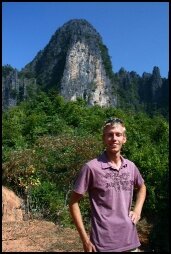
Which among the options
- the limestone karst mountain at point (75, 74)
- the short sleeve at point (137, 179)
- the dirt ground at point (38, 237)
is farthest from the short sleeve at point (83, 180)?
the limestone karst mountain at point (75, 74)

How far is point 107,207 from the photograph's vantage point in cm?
201

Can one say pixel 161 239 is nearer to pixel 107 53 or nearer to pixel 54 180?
pixel 54 180

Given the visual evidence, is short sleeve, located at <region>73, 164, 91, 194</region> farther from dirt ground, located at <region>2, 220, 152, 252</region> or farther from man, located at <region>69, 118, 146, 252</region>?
dirt ground, located at <region>2, 220, 152, 252</region>

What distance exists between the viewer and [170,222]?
280 inches

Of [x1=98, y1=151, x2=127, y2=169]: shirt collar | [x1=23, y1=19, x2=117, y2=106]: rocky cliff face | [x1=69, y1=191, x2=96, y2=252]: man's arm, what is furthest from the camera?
[x1=23, y1=19, x2=117, y2=106]: rocky cliff face

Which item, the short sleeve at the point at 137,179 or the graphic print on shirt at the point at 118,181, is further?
the short sleeve at the point at 137,179

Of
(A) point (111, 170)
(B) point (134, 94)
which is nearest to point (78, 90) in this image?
(B) point (134, 94)

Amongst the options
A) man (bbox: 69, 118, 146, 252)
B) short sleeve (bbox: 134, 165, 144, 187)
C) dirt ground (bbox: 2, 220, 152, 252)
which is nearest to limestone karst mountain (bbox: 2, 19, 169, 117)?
dirt ground (bbox: 2, 220, 152, 252)

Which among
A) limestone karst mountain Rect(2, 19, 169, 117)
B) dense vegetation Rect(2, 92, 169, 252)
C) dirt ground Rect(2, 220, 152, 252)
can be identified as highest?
limestone karst mountain Rect(2, 19, 169, 117)

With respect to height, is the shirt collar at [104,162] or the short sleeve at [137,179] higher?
the shirt collar at [104,162]

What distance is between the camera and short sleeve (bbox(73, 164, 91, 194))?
202cm

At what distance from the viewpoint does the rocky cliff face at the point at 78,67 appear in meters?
49.5

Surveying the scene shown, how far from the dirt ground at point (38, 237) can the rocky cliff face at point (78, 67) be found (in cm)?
4120

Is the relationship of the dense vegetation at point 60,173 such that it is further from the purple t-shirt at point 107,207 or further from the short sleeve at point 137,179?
the purple t-shirt at point 107,207
